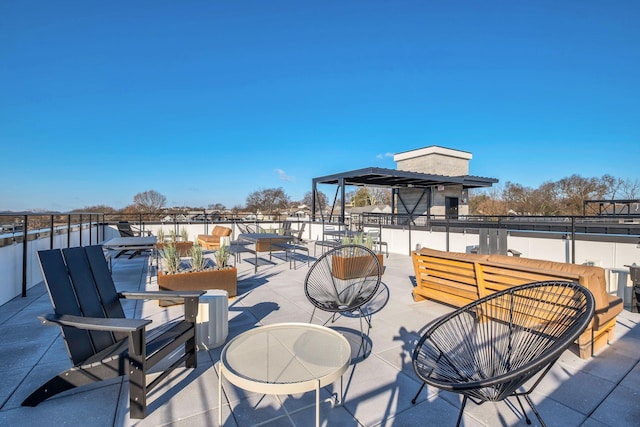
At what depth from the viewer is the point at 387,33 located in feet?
37.5

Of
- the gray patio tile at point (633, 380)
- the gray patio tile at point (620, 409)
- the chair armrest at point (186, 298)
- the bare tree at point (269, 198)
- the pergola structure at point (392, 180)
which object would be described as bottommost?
the gray patio tile at point (633, 380)

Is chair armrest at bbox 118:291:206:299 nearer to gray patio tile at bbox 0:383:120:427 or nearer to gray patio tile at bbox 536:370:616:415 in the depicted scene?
gray patio tile at bbox 0:383:120:427

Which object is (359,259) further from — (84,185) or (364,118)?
(84,185)

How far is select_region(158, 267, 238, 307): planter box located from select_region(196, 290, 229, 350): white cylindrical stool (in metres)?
1.11

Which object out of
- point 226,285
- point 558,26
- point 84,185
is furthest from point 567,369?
point 84,185

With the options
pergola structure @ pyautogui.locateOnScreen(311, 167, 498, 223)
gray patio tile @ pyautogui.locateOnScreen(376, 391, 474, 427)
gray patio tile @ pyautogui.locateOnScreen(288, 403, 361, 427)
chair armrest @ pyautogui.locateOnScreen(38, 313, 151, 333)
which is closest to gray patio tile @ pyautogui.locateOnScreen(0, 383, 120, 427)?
chair armrest @ pyautogui.locateOnScreen(38, 313, 151, 333)

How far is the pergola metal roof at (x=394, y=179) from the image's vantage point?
10.1 m

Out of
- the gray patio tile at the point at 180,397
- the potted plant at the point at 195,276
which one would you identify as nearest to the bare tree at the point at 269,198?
the potted plant at the point at 195,276

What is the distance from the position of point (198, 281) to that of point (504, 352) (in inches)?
120

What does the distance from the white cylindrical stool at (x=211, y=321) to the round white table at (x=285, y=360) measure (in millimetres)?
708

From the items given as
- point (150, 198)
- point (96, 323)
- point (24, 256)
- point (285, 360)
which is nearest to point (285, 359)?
point (285, 360)

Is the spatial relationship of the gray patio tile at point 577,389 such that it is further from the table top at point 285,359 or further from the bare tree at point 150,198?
the bare tree at point 150,198

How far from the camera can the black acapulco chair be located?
3.62ft

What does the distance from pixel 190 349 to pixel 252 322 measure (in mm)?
1044
